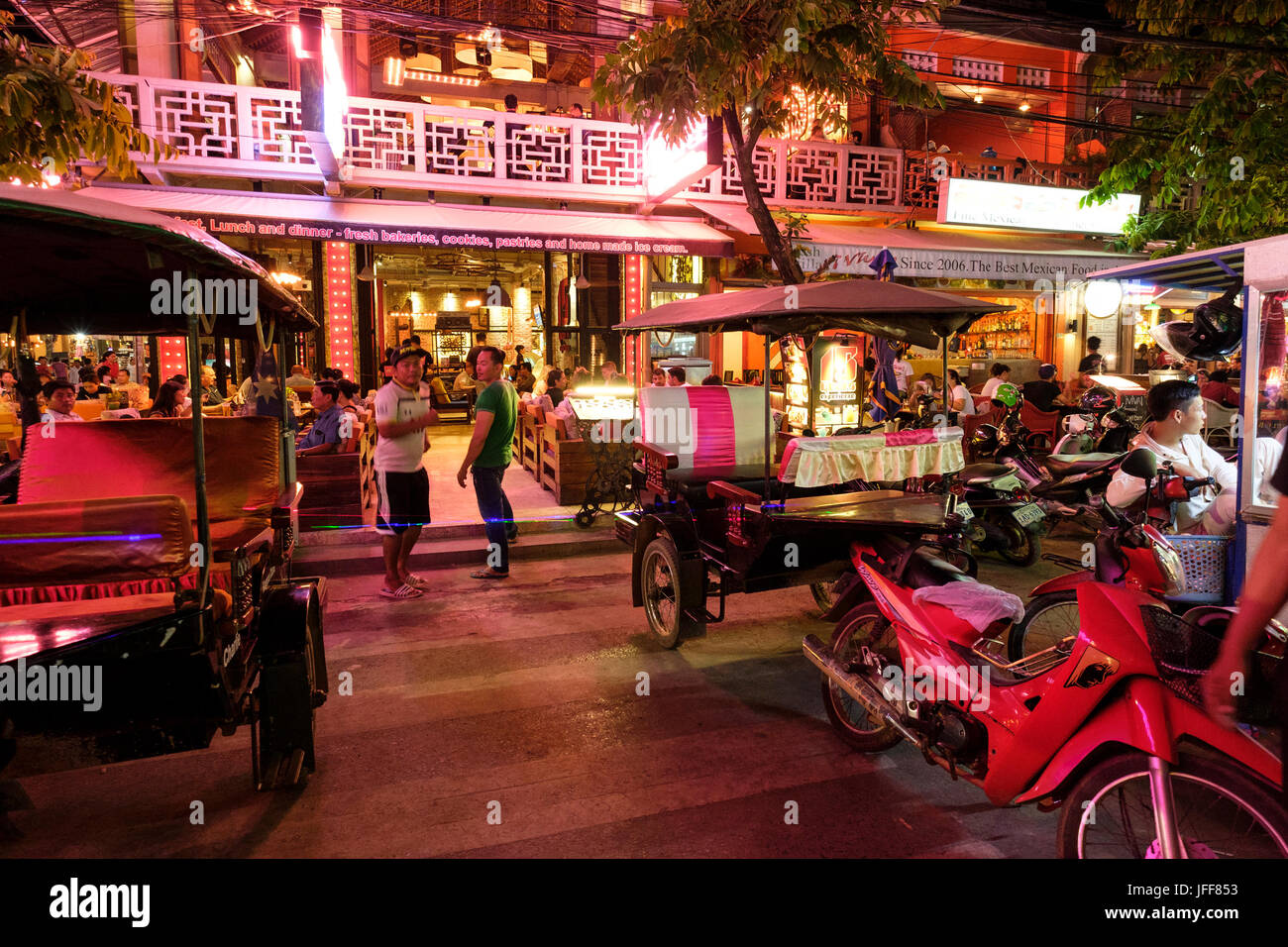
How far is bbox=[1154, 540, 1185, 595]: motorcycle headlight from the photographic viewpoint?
4652mm

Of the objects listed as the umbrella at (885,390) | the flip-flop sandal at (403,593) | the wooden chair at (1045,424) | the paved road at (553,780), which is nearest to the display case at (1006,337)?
the wooden chair at (1045,424)

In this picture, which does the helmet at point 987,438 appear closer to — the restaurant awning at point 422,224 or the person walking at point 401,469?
the restaurant awning at point 422,224

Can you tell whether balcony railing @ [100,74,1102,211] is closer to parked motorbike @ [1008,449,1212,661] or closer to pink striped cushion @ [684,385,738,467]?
pink striped cushion @ [684,385,738,467]

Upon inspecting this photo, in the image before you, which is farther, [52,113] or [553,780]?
[52,113]

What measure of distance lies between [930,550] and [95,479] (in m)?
5.27

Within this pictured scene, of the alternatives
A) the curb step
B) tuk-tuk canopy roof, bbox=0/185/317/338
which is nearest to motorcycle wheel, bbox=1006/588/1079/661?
tuk-tuk canopy roof, bbox=0/185/317/338

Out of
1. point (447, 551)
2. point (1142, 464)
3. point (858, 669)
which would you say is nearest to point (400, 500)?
point (447, 551)

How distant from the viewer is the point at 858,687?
13.1 feet

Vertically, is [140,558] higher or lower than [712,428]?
lower

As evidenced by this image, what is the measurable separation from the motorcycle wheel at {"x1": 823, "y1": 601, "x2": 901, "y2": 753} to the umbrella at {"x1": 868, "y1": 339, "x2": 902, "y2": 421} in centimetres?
811

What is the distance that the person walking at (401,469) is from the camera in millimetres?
7051

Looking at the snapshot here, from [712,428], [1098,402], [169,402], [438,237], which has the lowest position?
[712,428]

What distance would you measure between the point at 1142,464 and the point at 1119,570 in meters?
0.65

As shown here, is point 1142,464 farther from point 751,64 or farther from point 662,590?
point 751,64
